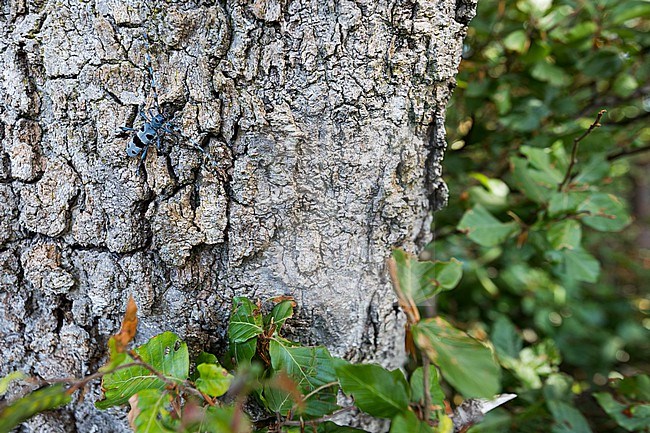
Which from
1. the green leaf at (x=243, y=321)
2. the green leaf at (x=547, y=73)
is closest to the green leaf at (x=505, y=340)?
the green leaf at (x=547, y=73)

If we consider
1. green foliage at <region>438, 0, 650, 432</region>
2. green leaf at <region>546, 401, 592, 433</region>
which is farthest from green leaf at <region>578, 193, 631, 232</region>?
green leaf at <region>546, 401, 592, 433</region>

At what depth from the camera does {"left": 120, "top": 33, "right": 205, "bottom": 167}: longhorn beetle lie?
780 mm

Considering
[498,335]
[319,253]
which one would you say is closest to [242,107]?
[319,253]

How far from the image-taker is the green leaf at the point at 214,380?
2.22ft

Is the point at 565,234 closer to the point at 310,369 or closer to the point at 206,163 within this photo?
the point at 310,369

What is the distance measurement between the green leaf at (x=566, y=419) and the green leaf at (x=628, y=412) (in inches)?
3.3

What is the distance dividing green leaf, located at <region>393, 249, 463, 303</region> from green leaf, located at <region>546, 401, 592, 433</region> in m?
0.69

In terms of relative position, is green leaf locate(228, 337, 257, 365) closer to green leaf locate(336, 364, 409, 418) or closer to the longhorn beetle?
green leaf locate(336, 364, 409, 418)

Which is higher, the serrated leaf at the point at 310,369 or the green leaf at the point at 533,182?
the green leaf at the point at 533,182

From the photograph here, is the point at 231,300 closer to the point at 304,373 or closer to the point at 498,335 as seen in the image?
the point at 304,373

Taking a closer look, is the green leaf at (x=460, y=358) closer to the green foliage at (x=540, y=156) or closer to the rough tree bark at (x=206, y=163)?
the rough tree bark at (x=206, y=163)

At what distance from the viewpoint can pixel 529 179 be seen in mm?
1271

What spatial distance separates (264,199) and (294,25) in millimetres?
270

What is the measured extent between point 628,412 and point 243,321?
2.77 ft
